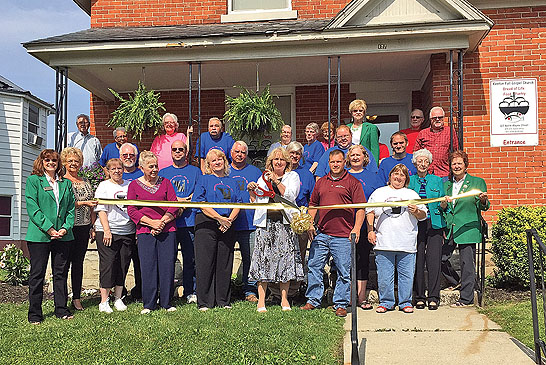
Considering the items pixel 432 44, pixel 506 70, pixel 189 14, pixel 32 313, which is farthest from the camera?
pixel 189 14

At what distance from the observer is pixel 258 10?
12203 millimetres

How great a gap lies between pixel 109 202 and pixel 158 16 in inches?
254

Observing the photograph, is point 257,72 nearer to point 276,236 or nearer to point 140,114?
point 140,114

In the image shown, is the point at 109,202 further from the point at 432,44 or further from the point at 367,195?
the point at 432,44

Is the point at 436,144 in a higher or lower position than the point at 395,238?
higher

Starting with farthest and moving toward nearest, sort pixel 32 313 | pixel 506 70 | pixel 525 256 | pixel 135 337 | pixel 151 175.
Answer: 1. pixel 506 70
2. pixel 525 256
3. pixel 151 175
4. pixel 32 313
5. pixel 135 337

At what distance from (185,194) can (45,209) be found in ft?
5.99

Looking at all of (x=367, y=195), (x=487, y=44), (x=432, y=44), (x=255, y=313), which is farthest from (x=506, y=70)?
(x=255, y=313)

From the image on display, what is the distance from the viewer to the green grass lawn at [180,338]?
17.3ft

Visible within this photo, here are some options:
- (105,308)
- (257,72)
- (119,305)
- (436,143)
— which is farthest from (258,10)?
(105,308)

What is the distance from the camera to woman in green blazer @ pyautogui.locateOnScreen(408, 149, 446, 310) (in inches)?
290

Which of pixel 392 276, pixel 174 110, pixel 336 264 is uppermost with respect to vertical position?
pixel 174 110

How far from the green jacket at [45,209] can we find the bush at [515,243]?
18.4 ft

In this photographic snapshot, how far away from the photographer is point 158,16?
490 inches
